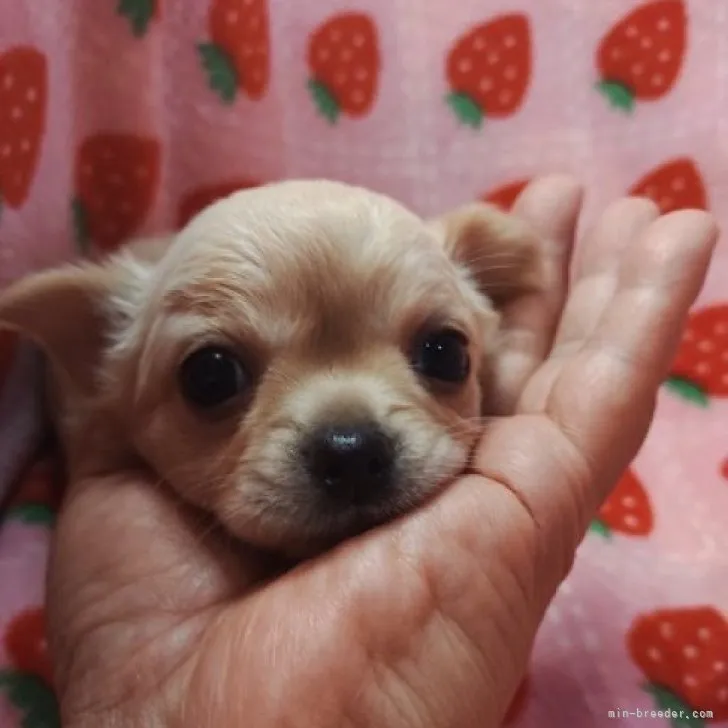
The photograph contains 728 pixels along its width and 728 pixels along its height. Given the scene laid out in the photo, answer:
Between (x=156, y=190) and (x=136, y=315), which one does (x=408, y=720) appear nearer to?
(x=136, y=315)

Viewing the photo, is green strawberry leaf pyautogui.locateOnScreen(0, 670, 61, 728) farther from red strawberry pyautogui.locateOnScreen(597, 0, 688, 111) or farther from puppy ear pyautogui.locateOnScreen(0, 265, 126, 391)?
red strawberry pyautogui.locateOnScreen(597, 0, 688, 111)

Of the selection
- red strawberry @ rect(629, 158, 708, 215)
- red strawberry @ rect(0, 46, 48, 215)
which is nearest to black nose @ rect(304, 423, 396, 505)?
red strawberry @ rect(0, 46, 48, 215)

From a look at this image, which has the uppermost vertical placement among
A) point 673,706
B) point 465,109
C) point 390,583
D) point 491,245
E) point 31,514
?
point 465,109

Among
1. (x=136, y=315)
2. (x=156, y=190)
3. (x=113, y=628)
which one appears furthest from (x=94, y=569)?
(x=156, y=190)

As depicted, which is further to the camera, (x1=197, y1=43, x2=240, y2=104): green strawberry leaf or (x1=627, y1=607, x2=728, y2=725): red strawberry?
(x1=197, y1=43, x2=240, y2=104): green strawberry leaf

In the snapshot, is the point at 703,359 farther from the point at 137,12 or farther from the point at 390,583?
the point at 137,12

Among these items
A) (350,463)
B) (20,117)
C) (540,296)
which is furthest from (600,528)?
(20,117)
